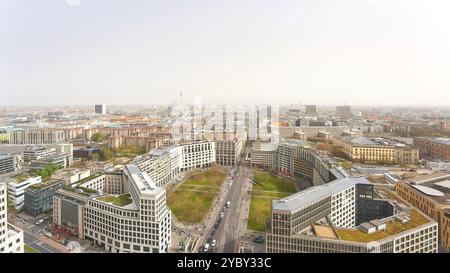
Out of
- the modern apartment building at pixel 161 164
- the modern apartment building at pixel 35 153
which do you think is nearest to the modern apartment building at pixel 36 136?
the modern apartment building at pixel 35 153

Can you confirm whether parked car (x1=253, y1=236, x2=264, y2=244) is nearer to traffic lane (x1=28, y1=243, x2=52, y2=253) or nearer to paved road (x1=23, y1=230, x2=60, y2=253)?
paved road (x1=23, y1=230, x2=60, y2=253)

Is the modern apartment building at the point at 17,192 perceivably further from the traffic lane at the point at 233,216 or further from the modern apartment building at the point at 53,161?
the traffic lane at the point at 233,216

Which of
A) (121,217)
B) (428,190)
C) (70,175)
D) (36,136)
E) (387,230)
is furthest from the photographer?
(36,136)

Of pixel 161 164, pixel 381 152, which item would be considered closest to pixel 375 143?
pixel 381 152

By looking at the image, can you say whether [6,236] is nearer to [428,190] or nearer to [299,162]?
[428,190]

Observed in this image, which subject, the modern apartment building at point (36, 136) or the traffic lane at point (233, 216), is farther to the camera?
the modern apartment building at point (36, 136)
